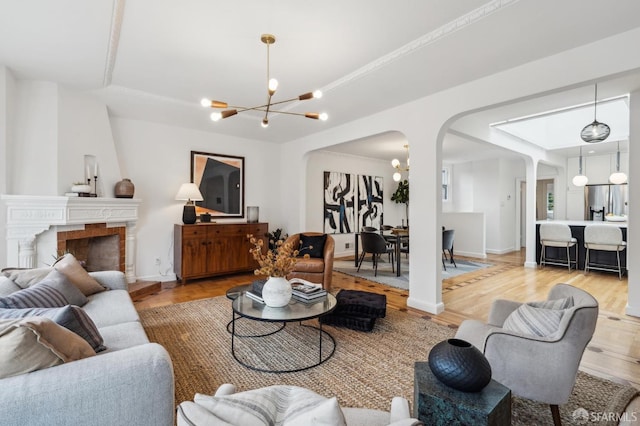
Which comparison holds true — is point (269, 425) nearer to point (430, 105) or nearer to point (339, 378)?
point (339, 378)

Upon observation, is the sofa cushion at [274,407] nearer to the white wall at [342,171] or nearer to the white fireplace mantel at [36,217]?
the white fireplace mantel at [36,217]

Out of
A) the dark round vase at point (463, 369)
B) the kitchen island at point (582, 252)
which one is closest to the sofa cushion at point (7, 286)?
the dark round vase at point (463, 369)

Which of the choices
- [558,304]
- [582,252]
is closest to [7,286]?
[558,304]

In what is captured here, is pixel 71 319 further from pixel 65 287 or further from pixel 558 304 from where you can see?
pixel 558 304

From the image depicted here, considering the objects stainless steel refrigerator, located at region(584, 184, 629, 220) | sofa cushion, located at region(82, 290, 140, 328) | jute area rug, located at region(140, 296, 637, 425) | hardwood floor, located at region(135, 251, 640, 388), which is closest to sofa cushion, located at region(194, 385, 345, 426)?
jute area rug, located at region(140, 296, 637, 425)

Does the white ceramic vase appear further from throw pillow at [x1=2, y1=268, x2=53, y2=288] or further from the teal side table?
throw pillow at [x1=2, y1=268, x2=53, y2=288]

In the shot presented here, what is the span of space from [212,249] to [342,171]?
3.63 metres

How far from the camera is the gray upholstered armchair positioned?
4.96ft

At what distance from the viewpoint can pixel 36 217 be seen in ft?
10.8

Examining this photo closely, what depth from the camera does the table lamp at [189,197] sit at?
15.3ft

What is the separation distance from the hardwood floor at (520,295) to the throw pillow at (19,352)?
2.82m

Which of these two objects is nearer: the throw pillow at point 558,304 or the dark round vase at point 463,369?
the dark round vase at point 463,369

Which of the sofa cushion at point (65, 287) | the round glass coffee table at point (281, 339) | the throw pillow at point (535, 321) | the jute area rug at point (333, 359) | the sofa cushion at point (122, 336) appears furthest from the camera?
the round glass coffee table at point (281, 339)

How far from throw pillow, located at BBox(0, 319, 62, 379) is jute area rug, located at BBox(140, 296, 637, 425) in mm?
987
